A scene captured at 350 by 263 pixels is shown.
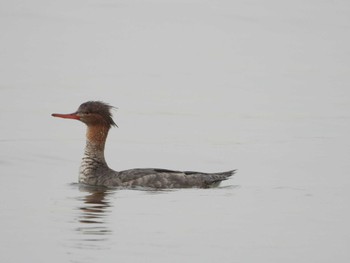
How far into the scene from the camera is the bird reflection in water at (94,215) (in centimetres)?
1338

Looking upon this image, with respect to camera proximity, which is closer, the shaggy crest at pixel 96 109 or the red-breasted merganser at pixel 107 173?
the red-breasted merganser at pixel 107 173

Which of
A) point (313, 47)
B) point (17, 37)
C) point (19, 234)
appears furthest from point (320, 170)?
point (17, 37)

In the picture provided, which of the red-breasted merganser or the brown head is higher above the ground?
the brown head

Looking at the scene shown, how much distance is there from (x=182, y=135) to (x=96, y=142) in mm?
4789

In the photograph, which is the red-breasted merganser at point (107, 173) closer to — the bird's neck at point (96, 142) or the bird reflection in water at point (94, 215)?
the bird's neck at point (96, 142)

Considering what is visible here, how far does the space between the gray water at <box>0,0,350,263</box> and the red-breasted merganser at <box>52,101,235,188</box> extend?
0.28 m

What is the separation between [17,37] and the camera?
4147 cm

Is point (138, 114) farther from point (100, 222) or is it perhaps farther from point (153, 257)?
point (153, 257)

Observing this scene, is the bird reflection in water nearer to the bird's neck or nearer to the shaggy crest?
the bird's neck

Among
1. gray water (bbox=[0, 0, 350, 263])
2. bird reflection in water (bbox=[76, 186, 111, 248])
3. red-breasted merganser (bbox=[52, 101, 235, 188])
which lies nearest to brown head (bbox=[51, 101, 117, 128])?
red-breasted merganser (bbox=[52, 101, 235, 188])

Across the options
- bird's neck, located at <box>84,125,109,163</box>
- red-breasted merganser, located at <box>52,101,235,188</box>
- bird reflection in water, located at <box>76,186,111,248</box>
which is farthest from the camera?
bird's neck, located at <box>84,125,109,163</box>

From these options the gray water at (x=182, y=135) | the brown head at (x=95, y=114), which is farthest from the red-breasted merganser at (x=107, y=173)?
the gray water at (x=182, y=135)

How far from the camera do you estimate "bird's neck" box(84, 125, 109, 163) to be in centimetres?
1803

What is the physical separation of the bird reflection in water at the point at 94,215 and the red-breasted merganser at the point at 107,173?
0.35m
